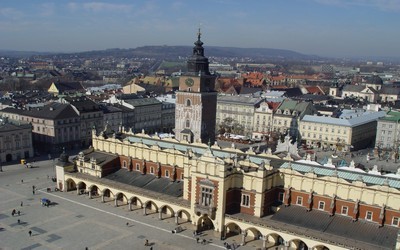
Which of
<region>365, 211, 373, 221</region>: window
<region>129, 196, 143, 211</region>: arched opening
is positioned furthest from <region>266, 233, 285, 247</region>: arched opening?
<region>129, 196, 143, 211</region>: arched opening

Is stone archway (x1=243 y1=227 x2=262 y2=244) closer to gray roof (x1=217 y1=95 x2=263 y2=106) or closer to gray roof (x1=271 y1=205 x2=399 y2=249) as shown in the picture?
gray roof (x1=271 y1=205 x2=399 y2=249)

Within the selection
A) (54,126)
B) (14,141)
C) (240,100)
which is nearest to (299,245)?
(14,141)

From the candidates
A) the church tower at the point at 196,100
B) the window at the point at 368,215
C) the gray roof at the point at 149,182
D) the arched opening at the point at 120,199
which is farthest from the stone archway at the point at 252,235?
the church tower at the point at 196,100

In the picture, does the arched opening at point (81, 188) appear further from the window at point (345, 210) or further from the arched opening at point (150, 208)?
the window at point (345, 210)

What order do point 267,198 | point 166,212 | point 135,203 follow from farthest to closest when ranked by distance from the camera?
point 135,203, point 166,212, point 267,198

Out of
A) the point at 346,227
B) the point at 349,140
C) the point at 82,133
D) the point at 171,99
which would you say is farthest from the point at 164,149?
the point at 171,99

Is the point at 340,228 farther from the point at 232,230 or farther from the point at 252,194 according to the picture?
the point at 232,230
